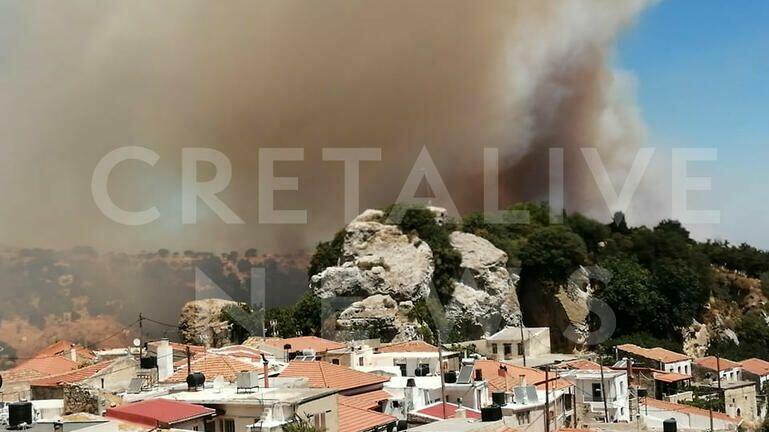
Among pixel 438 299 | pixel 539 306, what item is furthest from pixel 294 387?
pixel 539 306

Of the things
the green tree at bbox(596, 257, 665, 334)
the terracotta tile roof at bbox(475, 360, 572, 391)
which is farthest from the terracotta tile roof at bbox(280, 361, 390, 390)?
the green tree at bbox(596, 257, 665, 334)

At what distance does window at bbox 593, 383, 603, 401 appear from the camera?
64.3 ft

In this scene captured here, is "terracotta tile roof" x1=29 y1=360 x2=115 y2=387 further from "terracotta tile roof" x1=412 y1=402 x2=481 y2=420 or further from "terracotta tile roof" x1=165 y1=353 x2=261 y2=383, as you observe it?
"terracotta tile roof" x1=412 y1=402 x2=481 y2=420

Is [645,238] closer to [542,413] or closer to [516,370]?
[516,370]

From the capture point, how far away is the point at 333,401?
12266 mm

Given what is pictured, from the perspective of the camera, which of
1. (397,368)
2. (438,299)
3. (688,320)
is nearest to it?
(397,368)

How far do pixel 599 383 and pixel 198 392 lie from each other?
→ 9.84 m

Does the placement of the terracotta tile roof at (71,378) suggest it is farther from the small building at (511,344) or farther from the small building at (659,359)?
the small building at (659,359)

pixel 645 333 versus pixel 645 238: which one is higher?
pixel 645 238

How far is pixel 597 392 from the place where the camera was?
1981 centimetres

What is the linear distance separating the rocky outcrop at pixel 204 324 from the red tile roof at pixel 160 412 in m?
23.0

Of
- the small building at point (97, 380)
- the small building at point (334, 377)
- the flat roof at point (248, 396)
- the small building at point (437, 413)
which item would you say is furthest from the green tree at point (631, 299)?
the flat roof at point (248, 396)

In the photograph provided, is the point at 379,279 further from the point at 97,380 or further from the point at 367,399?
the point at 367,399

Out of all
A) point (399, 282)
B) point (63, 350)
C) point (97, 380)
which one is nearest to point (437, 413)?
point (97, 380)
